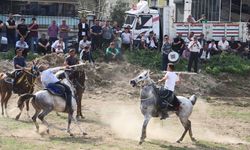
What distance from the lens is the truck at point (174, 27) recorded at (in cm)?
3628

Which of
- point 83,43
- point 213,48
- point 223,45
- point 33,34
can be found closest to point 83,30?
point 83,43

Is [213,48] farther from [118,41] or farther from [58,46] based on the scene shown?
[58,46]

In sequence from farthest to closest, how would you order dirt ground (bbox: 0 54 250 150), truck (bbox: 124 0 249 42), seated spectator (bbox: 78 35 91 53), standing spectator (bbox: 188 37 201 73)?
truck (bbox: 124 0 249 42) < standing spectator (bbox: 188 37 201 73) < seated spectator (bbox: 78 35 91 53) < dirt ground (bbox: 0 54 250 150)

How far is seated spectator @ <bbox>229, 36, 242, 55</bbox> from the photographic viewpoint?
3559 cm

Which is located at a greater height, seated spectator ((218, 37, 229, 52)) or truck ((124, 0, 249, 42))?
truck ((124, 0, 249, 42))

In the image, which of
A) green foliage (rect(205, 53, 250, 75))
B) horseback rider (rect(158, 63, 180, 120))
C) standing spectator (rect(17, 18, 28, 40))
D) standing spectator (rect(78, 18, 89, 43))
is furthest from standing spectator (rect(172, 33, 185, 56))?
horseback rider (rect(158, 63, 180, 120))

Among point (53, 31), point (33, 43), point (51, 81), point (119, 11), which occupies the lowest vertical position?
point (51, 81)

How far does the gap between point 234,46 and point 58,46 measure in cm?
1186

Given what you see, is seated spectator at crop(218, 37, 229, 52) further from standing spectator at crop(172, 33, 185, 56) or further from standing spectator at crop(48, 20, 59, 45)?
standing spectator at crop(48, 20, 59, 45)

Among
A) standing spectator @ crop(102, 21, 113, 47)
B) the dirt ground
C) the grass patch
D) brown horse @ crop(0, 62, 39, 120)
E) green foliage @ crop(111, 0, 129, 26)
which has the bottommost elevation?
the grass patch

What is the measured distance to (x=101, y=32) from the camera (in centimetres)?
3234

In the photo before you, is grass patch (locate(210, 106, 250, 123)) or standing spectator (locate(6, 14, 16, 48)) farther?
standing spectator (locate(6, 14, 16, 48))

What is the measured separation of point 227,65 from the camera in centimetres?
3362

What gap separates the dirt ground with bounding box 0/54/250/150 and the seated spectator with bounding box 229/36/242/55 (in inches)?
131
